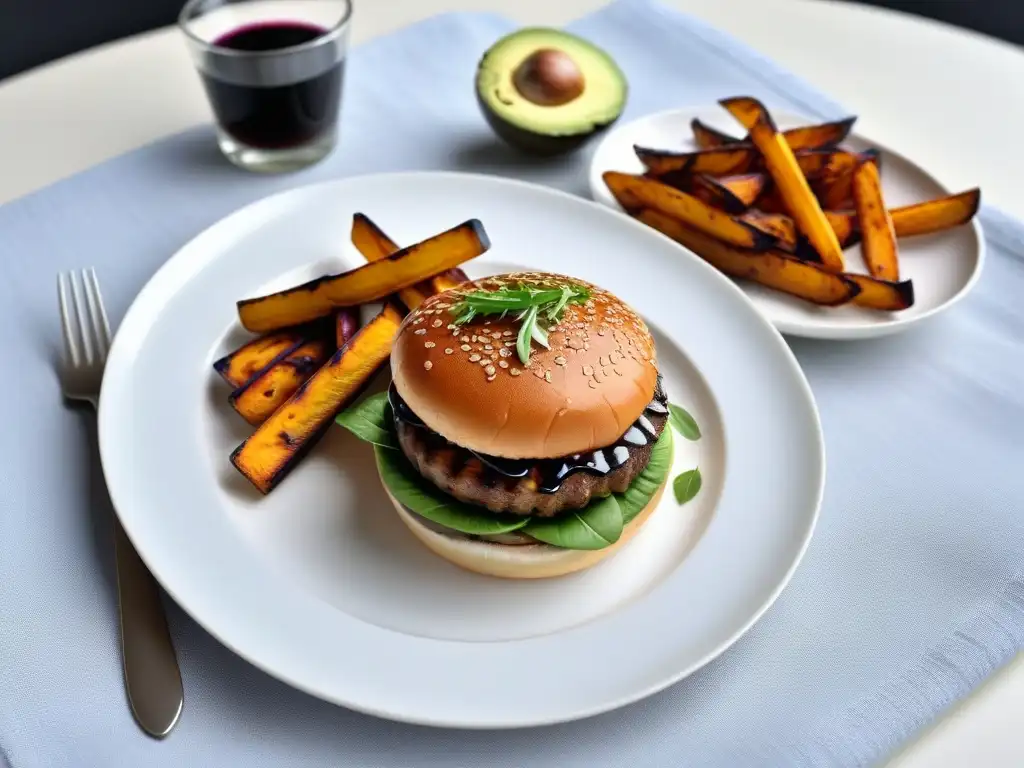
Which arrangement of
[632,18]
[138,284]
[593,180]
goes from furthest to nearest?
1. [632,18]
2. [593,180]
3. [138,284]

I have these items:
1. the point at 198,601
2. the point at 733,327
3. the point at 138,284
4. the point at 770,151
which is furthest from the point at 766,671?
the point at 138,284

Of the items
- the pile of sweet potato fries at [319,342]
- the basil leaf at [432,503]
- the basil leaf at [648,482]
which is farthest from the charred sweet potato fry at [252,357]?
the basil leaf at [648,482]

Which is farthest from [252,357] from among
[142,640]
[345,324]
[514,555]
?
[514,555]

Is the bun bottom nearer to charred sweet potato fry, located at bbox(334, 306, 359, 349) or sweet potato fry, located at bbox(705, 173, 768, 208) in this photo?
charred sweet potato fry, located at bbox(334, 306, 359, 349)

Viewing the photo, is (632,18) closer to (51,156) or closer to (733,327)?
(733,327)

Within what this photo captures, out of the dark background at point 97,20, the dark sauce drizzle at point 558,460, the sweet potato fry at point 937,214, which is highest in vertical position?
the sweet potato fry at point 937,214

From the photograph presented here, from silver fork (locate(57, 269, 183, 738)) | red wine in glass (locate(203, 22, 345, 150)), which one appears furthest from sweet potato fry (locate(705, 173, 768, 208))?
silver fork (locate(57, 269, 183, 738))

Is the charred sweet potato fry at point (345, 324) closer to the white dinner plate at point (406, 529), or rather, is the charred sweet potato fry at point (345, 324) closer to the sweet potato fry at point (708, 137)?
the white dinner plate at point (406, 529)
